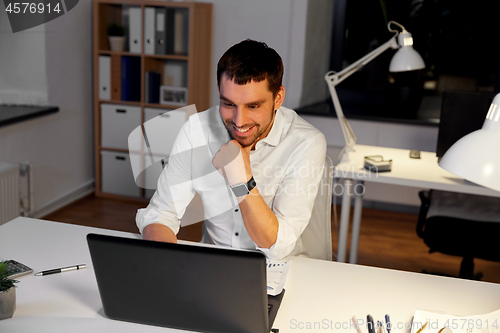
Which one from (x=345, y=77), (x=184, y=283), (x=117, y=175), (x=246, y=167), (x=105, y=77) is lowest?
(x=117, y=175)

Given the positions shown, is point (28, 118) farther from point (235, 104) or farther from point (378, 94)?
point (378, 94)

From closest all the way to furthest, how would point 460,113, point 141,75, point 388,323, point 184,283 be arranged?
point 184,283, point 388,323, point 460,113, point 141,75

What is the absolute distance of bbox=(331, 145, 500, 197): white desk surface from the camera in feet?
7.36

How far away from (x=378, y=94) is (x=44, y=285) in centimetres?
345

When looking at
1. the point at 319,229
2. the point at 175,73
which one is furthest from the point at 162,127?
the point at 319,229

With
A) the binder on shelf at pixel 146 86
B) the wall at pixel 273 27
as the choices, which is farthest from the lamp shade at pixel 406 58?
the binder on shelf at pixel 146 86

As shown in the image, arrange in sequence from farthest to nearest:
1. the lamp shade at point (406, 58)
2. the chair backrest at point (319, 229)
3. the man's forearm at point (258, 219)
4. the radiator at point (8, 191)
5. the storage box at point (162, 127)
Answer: the storage box at point (162, 127)
the radiator at point (8, 191)
the lamp shade at point (406, 58)
the chair backrest at point (319, 229)
the man's forearm at point (258, 219)

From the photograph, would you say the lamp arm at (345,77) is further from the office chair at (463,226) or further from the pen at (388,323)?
the pen at (388,323)

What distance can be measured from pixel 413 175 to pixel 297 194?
3.73 feet

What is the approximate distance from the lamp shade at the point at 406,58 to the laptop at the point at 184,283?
1.98m

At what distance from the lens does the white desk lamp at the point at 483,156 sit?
799mm

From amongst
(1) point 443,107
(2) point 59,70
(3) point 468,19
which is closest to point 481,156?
(1) point 443,107

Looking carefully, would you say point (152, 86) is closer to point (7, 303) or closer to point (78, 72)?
point (78, 72)

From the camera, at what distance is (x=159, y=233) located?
1.36 metres
